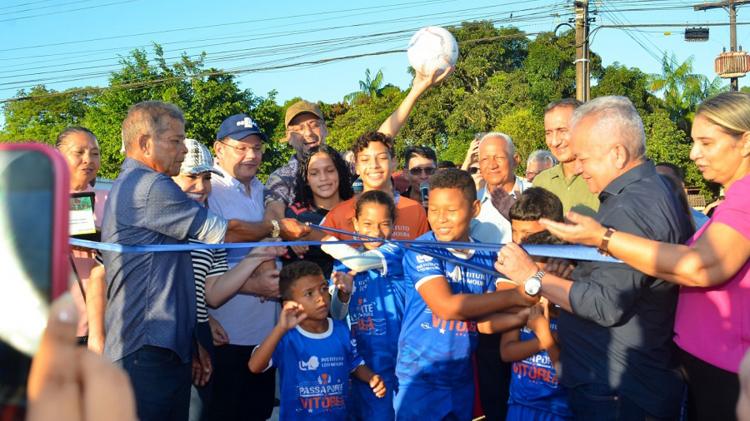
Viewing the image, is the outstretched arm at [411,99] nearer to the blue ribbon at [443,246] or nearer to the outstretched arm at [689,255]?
the blue ribbon at [443,246]

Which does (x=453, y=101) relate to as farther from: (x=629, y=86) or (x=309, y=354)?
(x=309, y=354)

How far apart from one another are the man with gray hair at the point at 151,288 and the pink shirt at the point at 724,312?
255cm

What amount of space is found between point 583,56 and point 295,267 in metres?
17.5

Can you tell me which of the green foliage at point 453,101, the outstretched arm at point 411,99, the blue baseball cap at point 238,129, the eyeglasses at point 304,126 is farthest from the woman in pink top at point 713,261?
the green foliage at point 453,101

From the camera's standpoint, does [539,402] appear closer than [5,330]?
No

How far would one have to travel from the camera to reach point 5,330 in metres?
1.11

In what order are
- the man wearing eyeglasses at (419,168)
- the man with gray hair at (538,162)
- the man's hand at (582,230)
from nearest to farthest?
1. the man's hand at (582,230)
2. the man wearing eyeglasses at (419,168)
3. the man with gray hair at (538,162)

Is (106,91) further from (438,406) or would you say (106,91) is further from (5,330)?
(5,330)

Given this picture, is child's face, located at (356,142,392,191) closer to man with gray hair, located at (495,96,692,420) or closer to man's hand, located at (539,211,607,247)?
man with gray hair, located at (495,96,692,420)

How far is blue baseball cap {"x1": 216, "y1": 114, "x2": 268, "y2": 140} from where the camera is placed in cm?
589

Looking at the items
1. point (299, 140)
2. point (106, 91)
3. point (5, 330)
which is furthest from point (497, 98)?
point (5, 330)

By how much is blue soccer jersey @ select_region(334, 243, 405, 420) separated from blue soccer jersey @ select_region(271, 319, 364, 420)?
0.51 ft

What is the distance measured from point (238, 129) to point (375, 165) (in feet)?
3.74

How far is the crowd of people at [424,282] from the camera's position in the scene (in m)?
3.27
